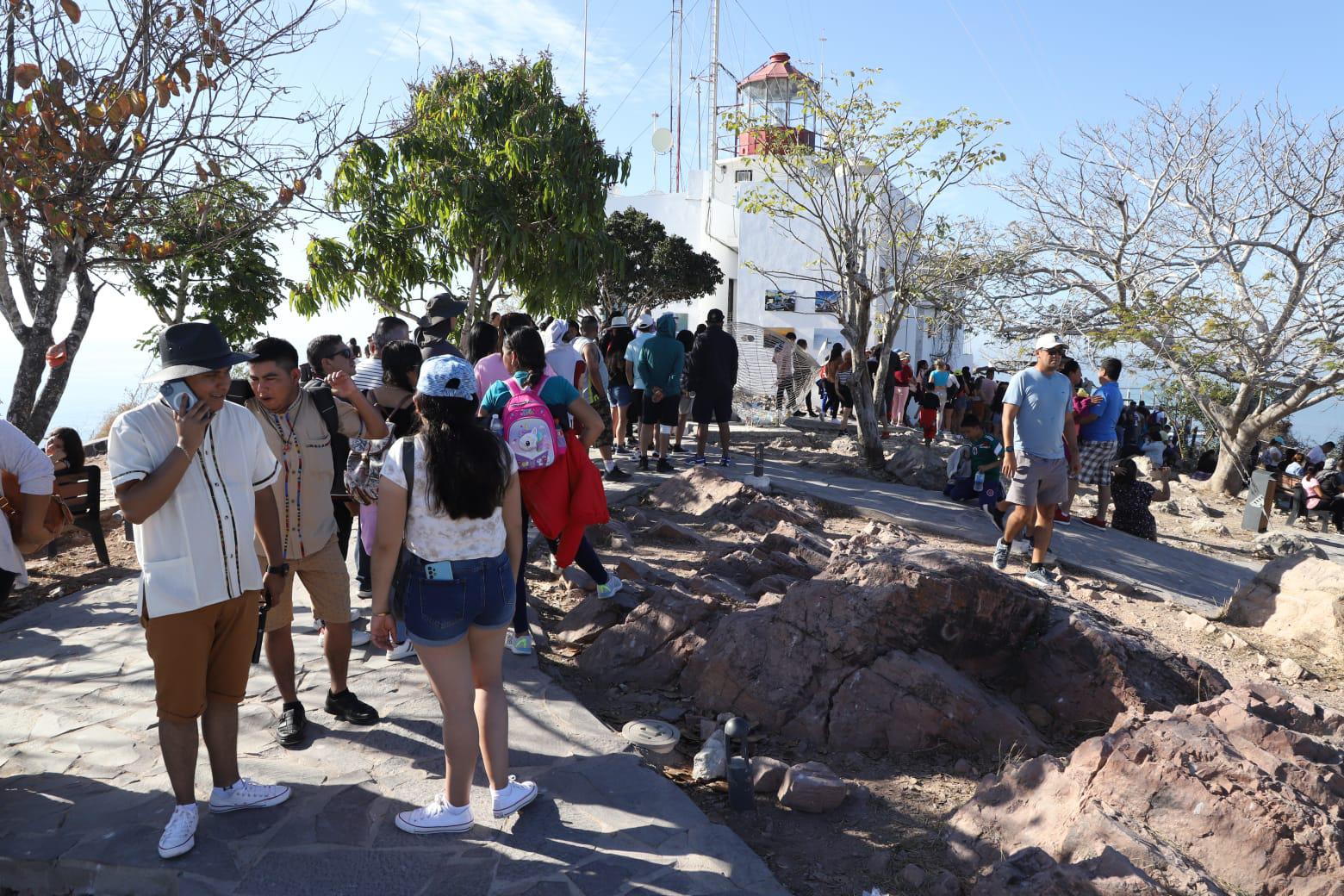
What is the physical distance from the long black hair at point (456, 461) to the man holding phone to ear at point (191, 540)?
64 cm

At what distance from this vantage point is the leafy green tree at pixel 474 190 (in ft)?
34.0

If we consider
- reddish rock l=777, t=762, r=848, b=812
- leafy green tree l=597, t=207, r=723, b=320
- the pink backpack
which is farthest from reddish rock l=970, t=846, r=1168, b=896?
leafy green tree l=597, t=207, r=723, b=320

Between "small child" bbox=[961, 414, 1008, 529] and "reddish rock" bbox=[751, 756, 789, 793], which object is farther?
"small child" bbox=[961, 414, 1008, 529]

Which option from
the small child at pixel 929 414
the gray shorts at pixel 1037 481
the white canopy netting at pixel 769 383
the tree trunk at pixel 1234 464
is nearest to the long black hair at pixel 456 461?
the gray shorts at pixel 1037 481

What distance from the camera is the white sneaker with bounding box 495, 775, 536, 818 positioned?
3.07 meters

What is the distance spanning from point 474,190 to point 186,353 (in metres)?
8.08

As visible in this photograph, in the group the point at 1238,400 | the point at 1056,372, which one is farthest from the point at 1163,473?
the point at 1056,372

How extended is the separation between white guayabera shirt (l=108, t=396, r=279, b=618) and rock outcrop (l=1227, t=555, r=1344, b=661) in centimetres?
670

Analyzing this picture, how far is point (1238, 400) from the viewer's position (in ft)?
47.3

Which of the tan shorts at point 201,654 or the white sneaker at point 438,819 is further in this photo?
the white sneaker at point 438,819

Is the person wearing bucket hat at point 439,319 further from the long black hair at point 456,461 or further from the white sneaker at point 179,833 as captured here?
the white sneaker at point 179,833

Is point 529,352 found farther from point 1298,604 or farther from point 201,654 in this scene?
point 1298,604

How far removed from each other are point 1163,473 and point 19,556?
14.2m

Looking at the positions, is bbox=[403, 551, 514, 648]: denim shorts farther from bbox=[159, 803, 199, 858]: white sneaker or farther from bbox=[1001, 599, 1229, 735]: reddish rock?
bbox=[1001, 599, 1229, 735]: reddish rock
